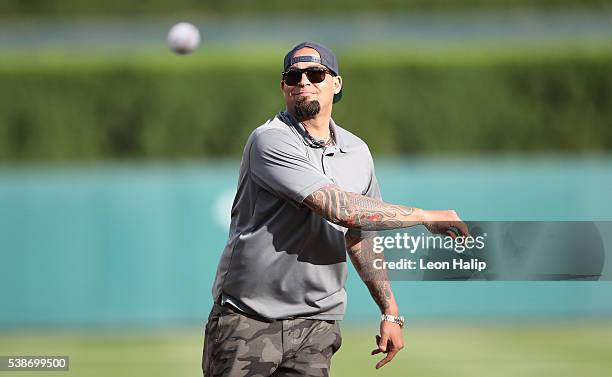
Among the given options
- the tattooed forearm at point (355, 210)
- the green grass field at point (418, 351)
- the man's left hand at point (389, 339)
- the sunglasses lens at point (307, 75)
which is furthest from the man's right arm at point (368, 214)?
the green grass field at point (418, 351)

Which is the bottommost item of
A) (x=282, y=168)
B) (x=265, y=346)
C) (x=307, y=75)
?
(x=265, y=346)

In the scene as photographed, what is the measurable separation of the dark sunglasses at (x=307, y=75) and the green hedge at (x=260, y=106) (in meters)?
15.8

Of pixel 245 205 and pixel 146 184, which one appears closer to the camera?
pixel 245 205

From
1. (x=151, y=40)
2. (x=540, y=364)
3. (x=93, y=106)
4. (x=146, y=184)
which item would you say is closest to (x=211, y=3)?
(x=151, y=40)

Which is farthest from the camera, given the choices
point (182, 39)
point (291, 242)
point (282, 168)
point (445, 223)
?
point (182, 39)

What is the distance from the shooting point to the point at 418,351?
11.4m

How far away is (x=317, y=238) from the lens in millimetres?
4945

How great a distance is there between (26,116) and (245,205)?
1760 centimetres

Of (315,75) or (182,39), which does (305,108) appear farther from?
(182,39)

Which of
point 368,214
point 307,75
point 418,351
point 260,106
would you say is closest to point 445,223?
point 368,214

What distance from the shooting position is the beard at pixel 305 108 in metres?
5.02

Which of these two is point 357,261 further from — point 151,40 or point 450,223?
point 151,40

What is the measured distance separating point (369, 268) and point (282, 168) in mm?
822

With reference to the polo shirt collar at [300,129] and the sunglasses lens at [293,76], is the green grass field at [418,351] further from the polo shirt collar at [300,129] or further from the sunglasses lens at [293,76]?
the sunglasses lens at [293,76]
